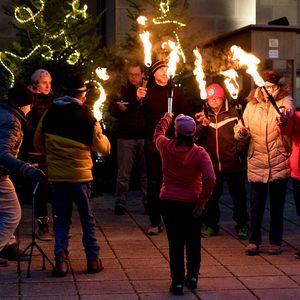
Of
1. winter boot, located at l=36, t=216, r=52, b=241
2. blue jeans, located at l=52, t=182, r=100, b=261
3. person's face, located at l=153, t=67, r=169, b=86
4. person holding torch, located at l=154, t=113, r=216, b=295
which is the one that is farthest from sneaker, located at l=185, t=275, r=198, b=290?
person's face, located at l=153, t=67, r=169, b=86

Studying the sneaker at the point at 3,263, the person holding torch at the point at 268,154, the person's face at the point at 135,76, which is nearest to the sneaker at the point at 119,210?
the person's face at the point at 135,76

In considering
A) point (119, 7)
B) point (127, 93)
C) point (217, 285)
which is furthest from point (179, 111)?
point (119, 7)

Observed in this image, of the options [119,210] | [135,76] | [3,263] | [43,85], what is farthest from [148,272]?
[135,76]

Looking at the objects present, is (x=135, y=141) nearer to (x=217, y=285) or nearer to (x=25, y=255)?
(x=25, y=255)

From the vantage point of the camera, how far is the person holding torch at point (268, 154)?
863cm

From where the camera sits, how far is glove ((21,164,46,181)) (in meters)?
7.43

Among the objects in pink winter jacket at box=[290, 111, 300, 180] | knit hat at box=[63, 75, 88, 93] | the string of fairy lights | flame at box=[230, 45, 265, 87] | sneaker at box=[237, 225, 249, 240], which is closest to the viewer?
flame at box=[230, 45, 265, 87]

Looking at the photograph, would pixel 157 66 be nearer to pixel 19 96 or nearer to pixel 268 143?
pixel 268 143

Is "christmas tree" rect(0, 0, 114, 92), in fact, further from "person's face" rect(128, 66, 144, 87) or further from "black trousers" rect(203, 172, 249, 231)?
"black trousers" rect(203, 172, 249, 231)

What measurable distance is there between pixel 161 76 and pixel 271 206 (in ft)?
7.13

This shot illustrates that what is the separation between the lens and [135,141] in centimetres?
1152

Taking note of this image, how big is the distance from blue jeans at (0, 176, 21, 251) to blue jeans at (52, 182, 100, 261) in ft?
1.28

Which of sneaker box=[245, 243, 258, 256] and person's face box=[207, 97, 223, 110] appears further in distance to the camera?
person's face box=[207, 97, 223, 110]

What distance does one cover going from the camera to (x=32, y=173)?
293 inches
